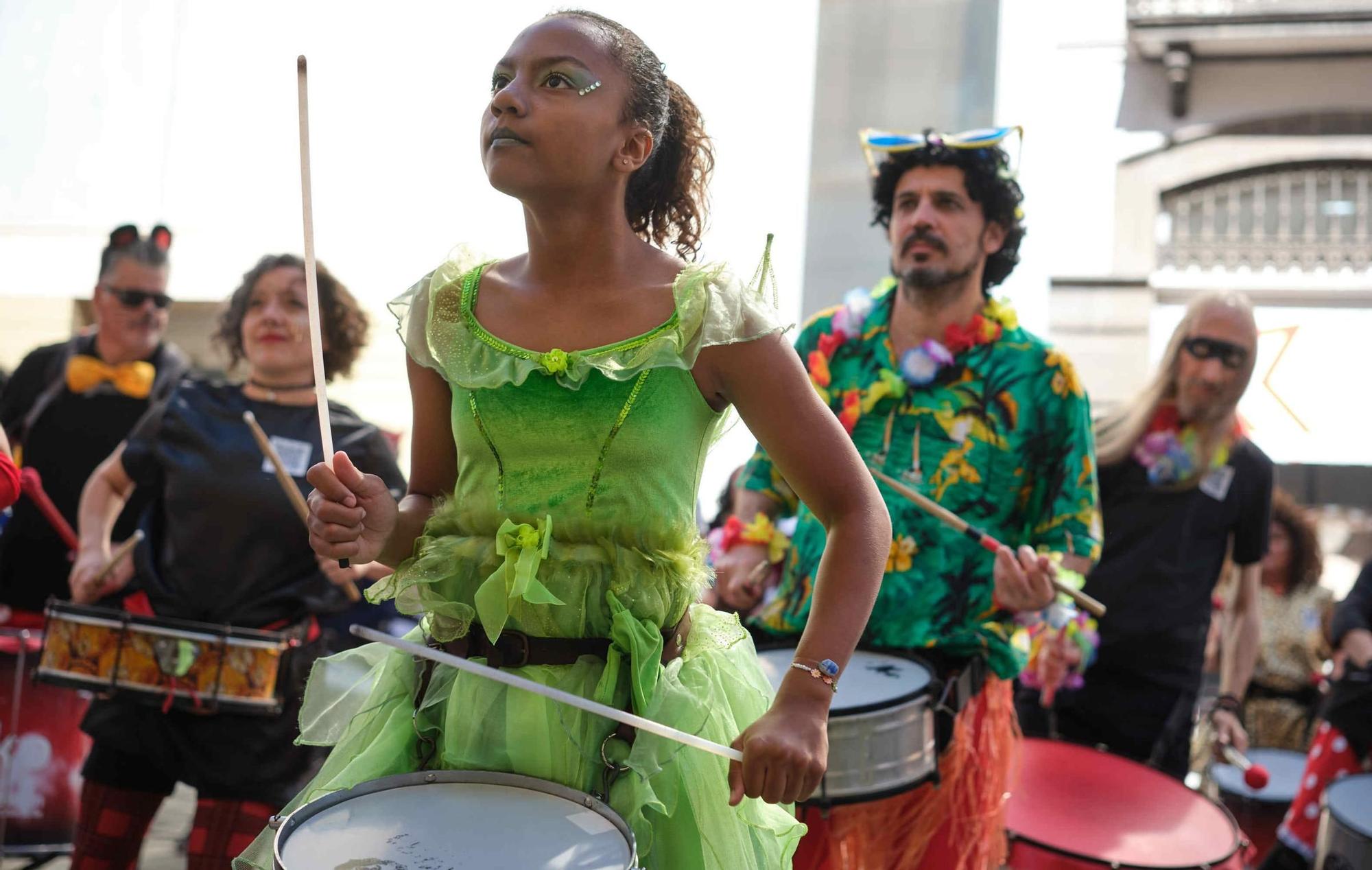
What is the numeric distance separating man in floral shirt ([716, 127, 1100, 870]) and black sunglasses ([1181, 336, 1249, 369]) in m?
1.46

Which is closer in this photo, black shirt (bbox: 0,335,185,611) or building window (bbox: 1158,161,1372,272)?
black shirt (bbox: 0,335,185,611)

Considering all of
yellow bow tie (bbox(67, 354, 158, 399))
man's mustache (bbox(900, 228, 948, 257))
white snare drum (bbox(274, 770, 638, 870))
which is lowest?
white snare drum (bbox(274, 770, 638, 870))

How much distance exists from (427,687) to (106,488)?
2.44m

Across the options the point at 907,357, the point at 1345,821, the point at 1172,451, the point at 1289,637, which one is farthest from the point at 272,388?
the point at 1289,637

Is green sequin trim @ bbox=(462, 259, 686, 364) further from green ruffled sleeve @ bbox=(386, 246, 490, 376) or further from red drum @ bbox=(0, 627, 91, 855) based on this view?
red drum @ bbox=(0, 627, 91, 855)

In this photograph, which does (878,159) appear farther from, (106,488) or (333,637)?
(106,488)

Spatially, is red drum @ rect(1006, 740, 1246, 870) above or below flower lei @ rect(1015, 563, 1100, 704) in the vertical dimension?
below

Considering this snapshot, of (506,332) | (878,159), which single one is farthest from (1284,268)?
(506,332)

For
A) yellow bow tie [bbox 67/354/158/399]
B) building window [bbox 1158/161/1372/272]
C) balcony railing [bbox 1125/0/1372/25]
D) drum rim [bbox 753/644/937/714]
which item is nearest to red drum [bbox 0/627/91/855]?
yellow bow tie [bbox 67/354/158/399]

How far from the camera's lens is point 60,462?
4805 millimetres

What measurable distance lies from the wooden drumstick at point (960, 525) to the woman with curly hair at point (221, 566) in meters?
1.17

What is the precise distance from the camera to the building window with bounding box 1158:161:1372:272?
14.5m

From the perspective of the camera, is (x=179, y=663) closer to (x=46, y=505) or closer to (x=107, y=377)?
(x=46, y=505)

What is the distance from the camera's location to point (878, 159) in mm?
3754
